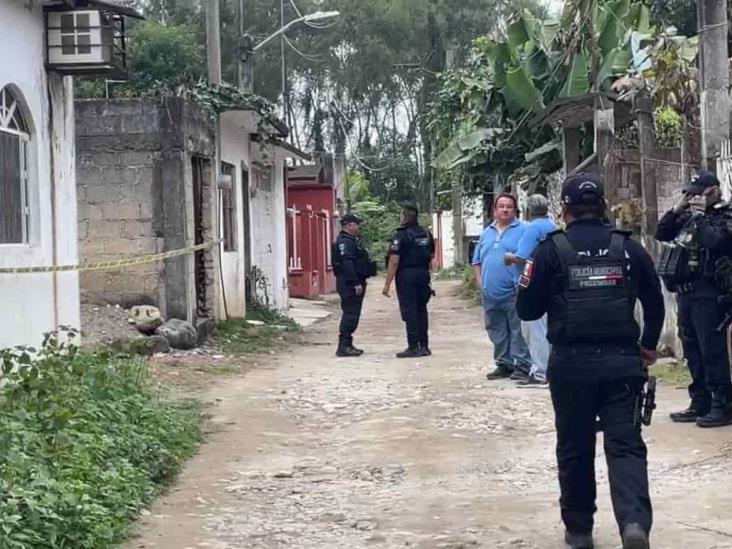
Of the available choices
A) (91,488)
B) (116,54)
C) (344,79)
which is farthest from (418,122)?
(91,488)

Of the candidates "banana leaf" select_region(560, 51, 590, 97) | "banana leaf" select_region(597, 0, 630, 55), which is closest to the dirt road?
"banana leaf" select_region(560, 51, 590, 97)

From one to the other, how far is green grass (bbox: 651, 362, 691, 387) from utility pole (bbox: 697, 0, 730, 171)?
6.19 ft

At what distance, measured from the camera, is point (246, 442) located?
857 cm

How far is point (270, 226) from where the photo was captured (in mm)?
21828

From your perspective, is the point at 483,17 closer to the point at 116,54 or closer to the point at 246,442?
the point at 116,54

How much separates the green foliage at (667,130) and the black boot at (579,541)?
806 centimetres

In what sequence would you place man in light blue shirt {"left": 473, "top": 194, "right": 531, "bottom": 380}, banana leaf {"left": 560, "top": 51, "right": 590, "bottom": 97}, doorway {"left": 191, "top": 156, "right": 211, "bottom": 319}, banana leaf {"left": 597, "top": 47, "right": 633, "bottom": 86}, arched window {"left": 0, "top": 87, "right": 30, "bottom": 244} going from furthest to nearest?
1. banana leaf {"left": 560, "top": 51, "right": 590, "bottom": 97}
2. banana leaf {"left": 597, "top": 47, "right": 633, "bottom": 86}
3. doorway {"left": 191, "top": 156, "right": 211, "bottom": 319}
4. man in light blue shirt {"left": 473, "top": 194, "right": 531, "bottom": 380}
5. arched window {"left": 0, "top": 87, "right": 30, "bottom": 244}

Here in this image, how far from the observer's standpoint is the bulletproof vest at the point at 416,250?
44.2ft

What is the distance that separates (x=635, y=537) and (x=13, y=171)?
22.1 ft

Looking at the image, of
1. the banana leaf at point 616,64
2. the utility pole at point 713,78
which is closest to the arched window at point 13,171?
the utility pole at point 713,78

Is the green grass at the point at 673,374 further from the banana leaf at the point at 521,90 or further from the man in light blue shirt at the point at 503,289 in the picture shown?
the banana leaf at the point at 521,90

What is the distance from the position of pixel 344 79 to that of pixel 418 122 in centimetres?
416

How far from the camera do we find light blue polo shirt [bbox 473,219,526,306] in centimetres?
1127

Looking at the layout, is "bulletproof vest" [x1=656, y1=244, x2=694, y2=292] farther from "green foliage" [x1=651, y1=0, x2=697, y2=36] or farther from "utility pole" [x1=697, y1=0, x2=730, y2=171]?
"green foliage" [x1=651, y1=0, x2=697, y2=36]
